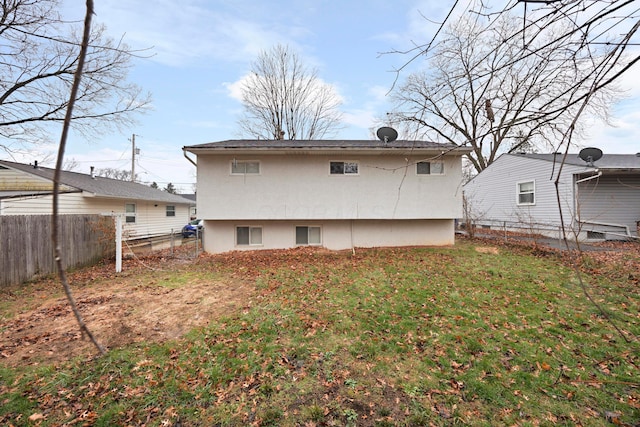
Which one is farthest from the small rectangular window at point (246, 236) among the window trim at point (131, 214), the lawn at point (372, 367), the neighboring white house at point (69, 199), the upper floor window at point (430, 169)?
the window trim at point (131, 214)

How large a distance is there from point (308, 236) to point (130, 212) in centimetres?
1104

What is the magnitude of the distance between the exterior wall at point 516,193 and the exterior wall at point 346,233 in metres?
3.32

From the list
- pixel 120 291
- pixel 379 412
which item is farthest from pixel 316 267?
pixel 379 412

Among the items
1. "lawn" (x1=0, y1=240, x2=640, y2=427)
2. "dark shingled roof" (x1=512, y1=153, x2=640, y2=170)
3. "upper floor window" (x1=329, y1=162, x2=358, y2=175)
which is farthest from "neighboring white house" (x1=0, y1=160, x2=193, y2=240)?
"dark shingled roof" (x1=512, y1=153, x2=640, y2=170)

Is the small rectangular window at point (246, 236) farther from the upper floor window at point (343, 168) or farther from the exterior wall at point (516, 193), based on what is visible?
the exterior wall at point (516, 193)

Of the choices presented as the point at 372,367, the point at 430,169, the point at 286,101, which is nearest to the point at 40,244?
the point at 372,367

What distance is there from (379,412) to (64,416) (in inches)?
129

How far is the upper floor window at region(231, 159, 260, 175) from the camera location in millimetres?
10227

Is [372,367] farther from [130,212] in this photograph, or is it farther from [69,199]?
[130,212]

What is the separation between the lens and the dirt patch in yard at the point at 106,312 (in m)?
4.07

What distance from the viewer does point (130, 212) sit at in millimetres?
15250

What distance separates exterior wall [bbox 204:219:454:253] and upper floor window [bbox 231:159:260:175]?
6.20ft

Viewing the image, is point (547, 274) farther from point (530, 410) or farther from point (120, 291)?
point (120, 291)

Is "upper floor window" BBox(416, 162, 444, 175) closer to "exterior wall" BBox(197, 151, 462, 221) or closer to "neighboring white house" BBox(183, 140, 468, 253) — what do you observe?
"neighboring white house" BBox(183, 140, 468, 253)
